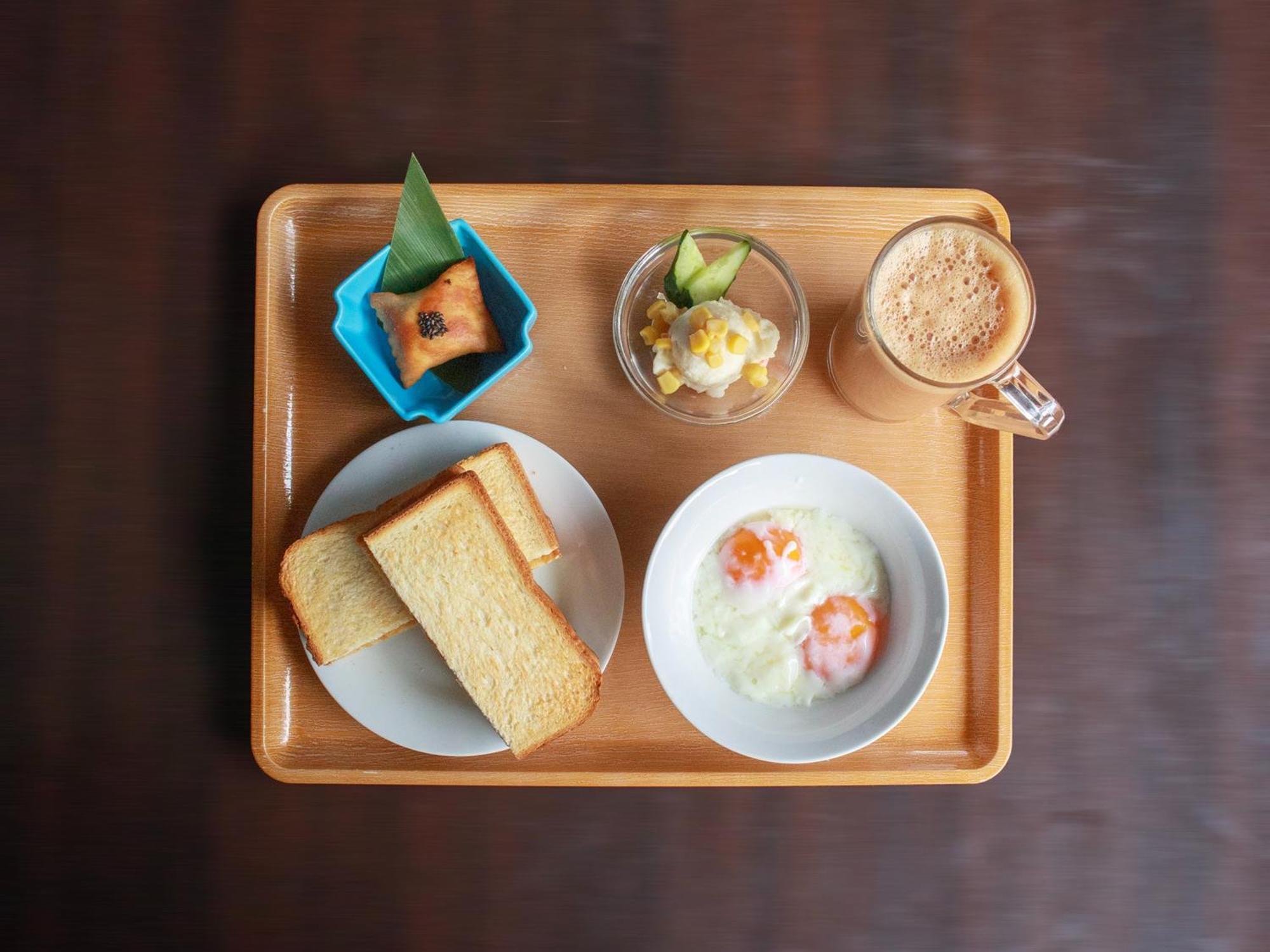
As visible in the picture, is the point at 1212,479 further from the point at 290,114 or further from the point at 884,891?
the point at 290,114

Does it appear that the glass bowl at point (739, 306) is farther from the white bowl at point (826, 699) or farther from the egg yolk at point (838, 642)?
the egg yolk at point (838, 642)

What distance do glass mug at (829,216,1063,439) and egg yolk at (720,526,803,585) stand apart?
0.34m

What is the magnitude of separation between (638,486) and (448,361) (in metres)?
0.44

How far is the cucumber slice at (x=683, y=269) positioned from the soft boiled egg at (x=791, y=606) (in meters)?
0.44

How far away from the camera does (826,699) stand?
5.69 ft

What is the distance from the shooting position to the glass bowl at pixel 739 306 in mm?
1812

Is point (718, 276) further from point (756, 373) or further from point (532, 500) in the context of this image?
point (532, 500)

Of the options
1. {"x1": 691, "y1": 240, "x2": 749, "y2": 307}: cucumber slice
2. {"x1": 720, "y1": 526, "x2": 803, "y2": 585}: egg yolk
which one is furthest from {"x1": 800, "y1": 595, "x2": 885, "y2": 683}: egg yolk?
{"x1": 691, "y1": 240, "x2": 749, "y2": 307}: cucumber slice

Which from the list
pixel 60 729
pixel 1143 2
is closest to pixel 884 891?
pixel 60 729

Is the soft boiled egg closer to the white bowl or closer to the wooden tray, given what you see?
the white bowl

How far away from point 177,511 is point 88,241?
0.61 meters

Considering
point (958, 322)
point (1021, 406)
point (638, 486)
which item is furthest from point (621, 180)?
point (1021, 406)

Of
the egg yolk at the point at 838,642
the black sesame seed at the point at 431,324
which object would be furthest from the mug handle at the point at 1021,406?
A: the black sesame seed at the point at 431,324

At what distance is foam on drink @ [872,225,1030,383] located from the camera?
1670 millimetres
